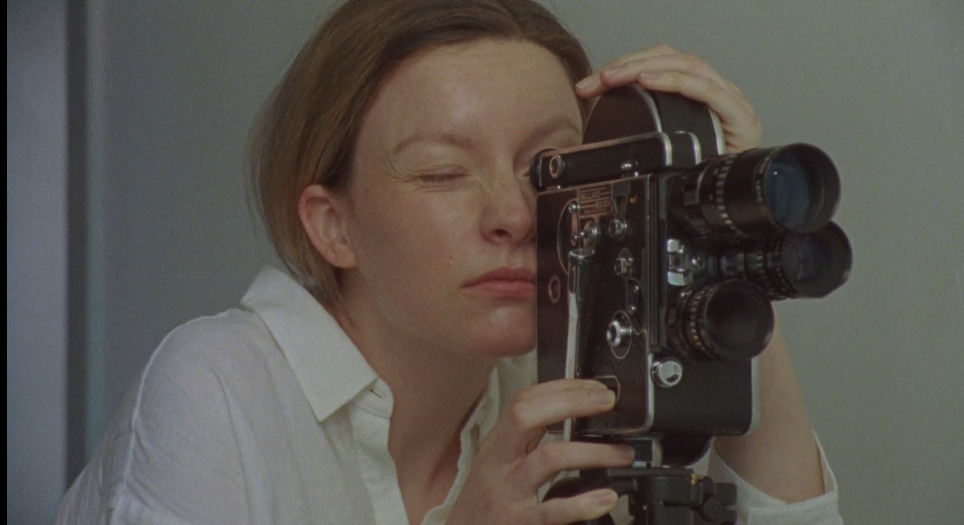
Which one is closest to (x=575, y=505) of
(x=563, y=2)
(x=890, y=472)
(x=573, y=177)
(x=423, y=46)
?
(x=573, y=177)

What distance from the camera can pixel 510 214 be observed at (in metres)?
1.06

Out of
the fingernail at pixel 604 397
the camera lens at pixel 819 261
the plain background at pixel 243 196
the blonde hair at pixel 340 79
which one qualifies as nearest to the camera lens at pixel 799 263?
the camera lens at pixel 819 261

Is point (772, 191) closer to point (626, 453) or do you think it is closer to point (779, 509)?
point (626, 453)

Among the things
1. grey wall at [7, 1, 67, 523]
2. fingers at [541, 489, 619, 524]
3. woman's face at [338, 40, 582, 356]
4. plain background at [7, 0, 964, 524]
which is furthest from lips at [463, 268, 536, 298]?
grey wall at [7, 1, 67, 523]

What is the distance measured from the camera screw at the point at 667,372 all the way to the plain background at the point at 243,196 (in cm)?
75

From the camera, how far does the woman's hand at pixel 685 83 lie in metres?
1.01

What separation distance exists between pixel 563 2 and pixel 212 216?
0.55 metres

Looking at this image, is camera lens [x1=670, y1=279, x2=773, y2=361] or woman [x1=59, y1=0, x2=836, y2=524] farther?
woman [x1=59, y1=0, x2=836, y2=524]

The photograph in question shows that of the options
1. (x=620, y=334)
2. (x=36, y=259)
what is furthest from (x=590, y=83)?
(x=36, y=259)

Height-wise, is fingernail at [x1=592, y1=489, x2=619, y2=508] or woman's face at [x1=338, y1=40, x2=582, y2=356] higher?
woman's face at [x1=338, y1=40, x2=582, y2=356]

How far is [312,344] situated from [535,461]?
0.31 metres

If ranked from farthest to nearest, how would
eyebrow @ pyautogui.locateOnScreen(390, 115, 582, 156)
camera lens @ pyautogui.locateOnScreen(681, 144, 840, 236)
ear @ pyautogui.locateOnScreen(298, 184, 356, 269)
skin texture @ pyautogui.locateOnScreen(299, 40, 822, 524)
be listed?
ear @ pyautogui.locateOnScreen(298, 184, 356, 269) < eyebrow @ pyautogui.locateOnScreen(390, 115, 582, 156) < skin texture @ pyautogui.locateOnScreen(299, 40, 822, 524) < camera lens @ pyautogui.locateOnScreen(681, 144, 840, 236)

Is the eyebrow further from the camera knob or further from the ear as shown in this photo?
the camera knob

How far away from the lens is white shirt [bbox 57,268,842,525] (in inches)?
40.6
